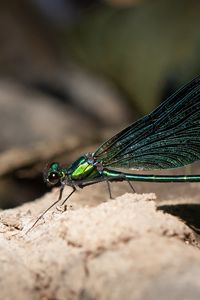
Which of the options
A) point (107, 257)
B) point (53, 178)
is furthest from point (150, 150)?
point (107, 257)

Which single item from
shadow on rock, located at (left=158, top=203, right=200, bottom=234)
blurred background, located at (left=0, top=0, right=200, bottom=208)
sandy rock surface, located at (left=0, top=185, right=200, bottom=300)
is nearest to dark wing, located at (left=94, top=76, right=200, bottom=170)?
shadow on rock, located at (left=158, top=203, right=200, bottom=234)

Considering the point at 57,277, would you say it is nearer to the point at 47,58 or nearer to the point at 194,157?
the point at 194,157

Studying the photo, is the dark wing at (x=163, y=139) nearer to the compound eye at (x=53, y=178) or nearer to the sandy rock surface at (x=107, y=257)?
the compound eye at (x=53, y=178)

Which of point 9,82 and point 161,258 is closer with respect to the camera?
point 161,258

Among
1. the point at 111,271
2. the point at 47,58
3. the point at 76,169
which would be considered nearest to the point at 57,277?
the point at 111,271

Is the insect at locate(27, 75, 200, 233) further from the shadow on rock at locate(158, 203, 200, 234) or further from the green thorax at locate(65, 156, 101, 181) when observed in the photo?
the shadow on rock at locate(158, 203, 200, 234)

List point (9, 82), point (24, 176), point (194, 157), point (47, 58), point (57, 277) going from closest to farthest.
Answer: point (57, 277) < point (194, 157) < point (24, 176) < point (9, 82) < point (47, 58)

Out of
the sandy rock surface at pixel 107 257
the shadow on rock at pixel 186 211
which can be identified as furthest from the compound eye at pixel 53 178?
the sandy rock surface at pixel 107 257

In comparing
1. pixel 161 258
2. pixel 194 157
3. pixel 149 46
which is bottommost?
pixel 161 258
